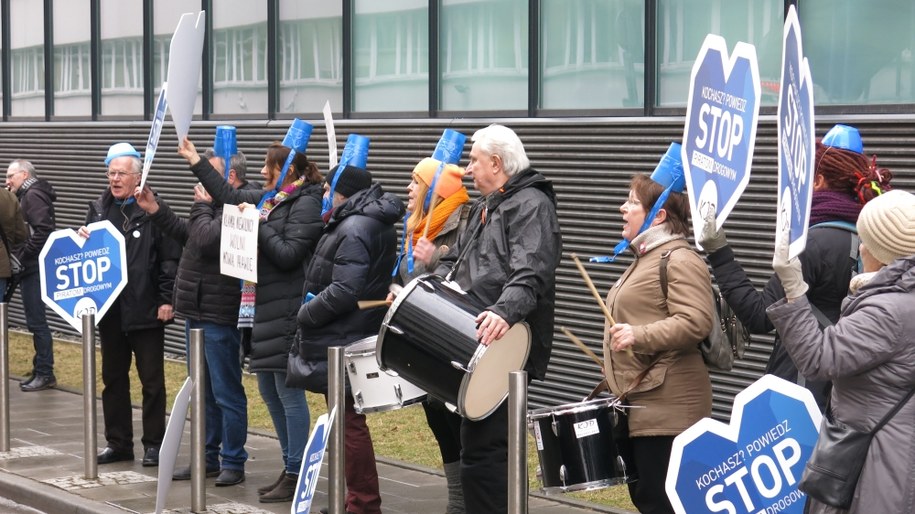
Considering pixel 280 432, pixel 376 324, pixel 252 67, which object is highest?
pixel 252 67

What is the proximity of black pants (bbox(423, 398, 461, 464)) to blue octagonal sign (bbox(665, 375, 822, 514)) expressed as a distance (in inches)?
98.4

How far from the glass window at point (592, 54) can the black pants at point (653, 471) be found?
208 inches

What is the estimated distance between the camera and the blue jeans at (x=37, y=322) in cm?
1353

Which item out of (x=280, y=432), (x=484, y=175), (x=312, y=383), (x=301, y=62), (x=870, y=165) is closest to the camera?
(x=870, y=165)

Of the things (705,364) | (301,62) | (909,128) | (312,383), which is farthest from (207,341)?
(301,62)

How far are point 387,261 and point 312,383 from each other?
2.49ft

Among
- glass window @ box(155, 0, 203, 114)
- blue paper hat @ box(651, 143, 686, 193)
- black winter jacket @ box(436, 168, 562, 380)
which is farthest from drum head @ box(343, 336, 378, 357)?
glass window @ box(155, 0, 203, 114)

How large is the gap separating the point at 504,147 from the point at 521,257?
21.1 inches

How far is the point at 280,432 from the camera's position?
8.74m

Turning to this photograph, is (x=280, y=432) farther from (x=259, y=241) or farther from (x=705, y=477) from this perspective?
(x=705, y=477)

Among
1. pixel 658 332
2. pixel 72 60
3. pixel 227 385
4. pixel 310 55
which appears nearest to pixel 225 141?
pixel 227 385

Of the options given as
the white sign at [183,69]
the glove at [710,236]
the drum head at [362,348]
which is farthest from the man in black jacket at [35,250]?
the glove at [710,236]

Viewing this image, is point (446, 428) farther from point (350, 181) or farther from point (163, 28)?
point (163, 28)

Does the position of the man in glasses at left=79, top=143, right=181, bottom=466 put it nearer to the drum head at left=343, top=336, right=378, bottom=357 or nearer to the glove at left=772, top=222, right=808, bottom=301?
the drum head at left=343, top=336, right=378, bottom=357
